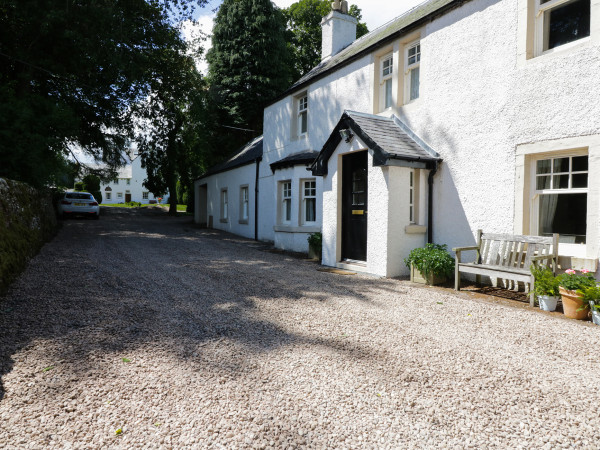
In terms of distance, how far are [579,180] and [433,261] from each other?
8.88 ft

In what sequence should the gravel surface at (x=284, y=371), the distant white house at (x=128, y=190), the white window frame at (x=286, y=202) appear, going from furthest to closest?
the distant white house at (x=128, y=190), the white window frame at (x=286, y=202), the gravel surface at (x=284, y=371)

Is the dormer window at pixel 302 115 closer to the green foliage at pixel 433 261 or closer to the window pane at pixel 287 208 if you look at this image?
the window pane at pixel 287 208

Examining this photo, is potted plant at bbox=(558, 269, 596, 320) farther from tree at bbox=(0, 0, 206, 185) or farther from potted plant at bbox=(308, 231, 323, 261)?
tree at bbox=(0, 0, 206, 185)

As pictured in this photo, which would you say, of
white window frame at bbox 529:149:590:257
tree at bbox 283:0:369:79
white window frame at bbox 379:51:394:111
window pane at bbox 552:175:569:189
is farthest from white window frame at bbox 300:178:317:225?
tree at bbox 283:0:369:79

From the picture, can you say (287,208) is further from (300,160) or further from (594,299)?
(594,299)

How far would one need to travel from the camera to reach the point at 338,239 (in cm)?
991

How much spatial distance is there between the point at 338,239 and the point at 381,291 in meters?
3.05

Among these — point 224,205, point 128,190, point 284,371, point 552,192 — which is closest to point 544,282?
point 552,192

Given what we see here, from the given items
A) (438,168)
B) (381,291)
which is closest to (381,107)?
(438,168)

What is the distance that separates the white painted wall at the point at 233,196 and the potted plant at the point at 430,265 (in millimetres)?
9775

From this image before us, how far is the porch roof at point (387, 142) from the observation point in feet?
26.8

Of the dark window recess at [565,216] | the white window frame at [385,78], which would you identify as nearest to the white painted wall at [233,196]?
the white window frame at [385,78]

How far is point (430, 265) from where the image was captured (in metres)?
7.75

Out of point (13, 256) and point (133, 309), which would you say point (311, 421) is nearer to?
point (133, 309)
